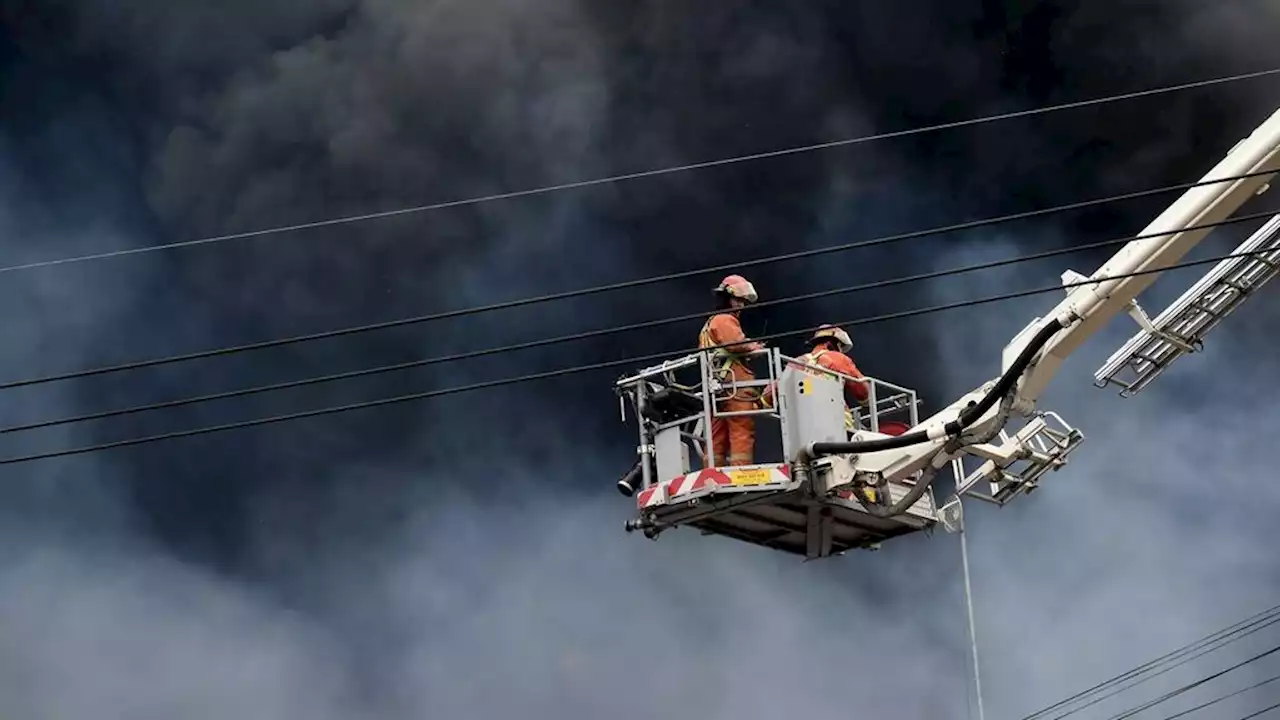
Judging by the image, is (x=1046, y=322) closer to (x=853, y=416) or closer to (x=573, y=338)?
(x=853, y=416)

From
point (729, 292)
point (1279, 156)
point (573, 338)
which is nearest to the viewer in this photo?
point (573, 338)

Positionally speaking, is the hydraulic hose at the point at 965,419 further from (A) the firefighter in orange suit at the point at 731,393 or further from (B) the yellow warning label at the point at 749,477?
(A) the firefighter in orange suit at the point at 731,393

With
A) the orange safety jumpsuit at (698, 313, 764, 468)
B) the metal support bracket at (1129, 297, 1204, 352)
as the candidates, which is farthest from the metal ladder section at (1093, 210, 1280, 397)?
the orange safety jumpsuit at (698, 313, 764, 468)

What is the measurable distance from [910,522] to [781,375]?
2610 millimetres

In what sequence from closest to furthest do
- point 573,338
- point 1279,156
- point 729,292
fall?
point 573,338 → point 1279,156 → point 729,292

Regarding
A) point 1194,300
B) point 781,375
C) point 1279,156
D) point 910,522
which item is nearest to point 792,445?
point 781,375

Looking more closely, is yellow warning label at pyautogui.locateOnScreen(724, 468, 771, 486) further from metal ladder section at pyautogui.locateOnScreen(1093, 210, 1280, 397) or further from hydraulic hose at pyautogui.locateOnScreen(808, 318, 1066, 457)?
metal ladder section at pyautogui.locateOnScreen(1093, 210, 1280, 397)

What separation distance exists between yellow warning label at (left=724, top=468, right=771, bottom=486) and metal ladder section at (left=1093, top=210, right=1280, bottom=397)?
387cm

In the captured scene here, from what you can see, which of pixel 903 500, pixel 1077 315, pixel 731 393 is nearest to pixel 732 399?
pixel 731 393

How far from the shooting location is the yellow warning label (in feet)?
71.7

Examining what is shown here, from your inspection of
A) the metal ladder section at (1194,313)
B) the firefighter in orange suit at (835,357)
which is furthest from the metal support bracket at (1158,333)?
the firefighter in orange suit at (835,357)

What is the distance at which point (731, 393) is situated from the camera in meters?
22.6

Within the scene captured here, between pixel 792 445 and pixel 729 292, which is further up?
pixel 729 292

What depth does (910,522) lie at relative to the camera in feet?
77.6
